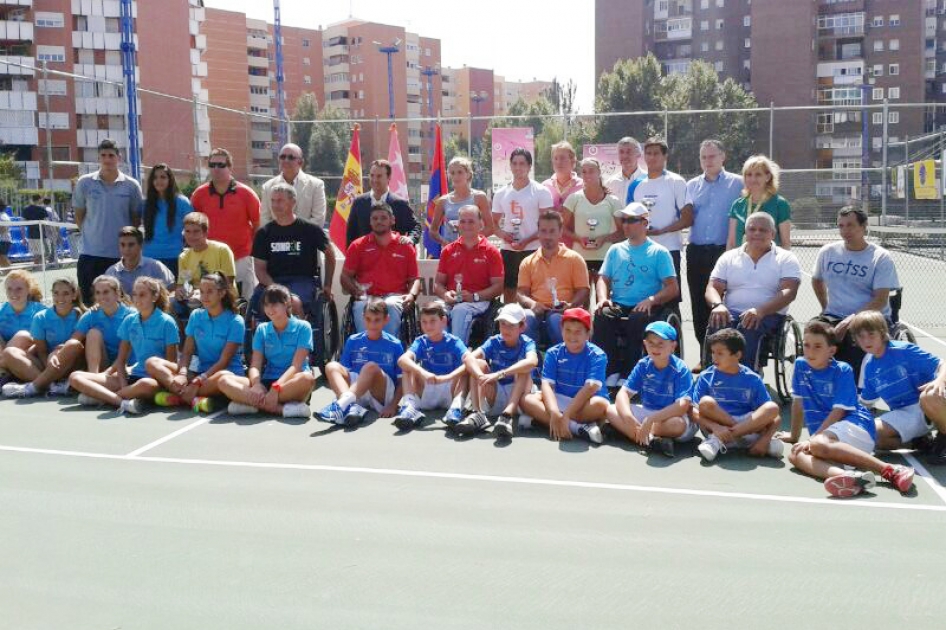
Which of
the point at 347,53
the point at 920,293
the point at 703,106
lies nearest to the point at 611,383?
the point at 920,293

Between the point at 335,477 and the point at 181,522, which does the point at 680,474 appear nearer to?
the point at 335,477

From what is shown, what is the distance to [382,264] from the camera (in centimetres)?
766

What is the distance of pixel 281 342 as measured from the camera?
6652 mm

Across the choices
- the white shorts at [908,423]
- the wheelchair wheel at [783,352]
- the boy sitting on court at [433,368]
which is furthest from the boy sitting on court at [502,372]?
the white shorts at [908,423]

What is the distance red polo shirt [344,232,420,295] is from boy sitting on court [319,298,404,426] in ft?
3.19

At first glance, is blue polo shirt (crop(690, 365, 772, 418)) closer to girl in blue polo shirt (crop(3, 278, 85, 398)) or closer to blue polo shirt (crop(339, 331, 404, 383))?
blue polo shirt (crop(339, 331, 404, 383))

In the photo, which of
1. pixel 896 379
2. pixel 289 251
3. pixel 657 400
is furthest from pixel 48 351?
pixel 896 379

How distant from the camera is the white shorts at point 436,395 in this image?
6543 mm

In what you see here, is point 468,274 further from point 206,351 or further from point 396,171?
point 396,171

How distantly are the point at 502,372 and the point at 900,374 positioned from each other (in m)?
2.30

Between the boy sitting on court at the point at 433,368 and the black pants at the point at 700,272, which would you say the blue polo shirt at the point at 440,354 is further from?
the black pants at the point at 700,272

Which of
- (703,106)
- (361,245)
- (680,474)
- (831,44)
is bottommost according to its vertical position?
(680,474)

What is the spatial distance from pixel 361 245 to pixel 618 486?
3.60 metres

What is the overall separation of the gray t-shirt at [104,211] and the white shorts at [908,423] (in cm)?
605
